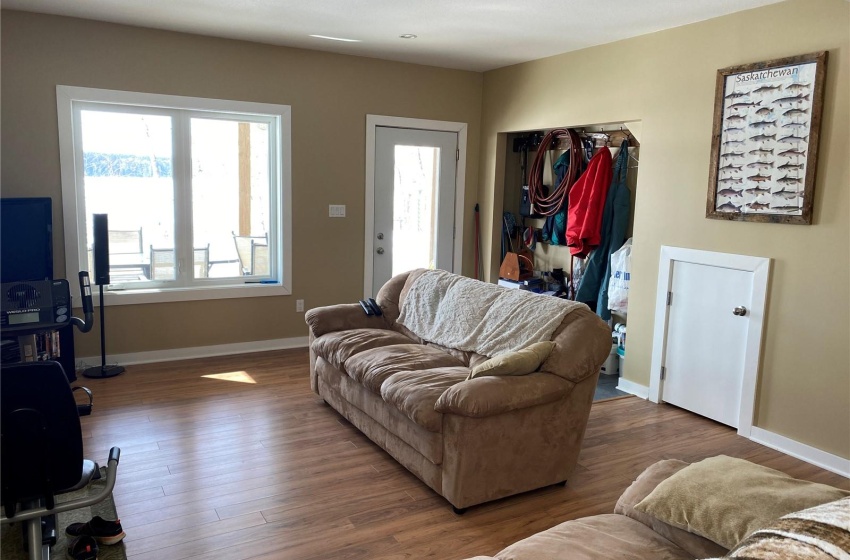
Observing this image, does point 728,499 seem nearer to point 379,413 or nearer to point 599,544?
point 599,544

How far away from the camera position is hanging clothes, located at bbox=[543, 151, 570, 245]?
219 inches

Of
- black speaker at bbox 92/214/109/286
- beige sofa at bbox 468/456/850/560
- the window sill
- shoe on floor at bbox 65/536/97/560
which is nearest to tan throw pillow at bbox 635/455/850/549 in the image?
beige sofa at bbox 468/456/850/560

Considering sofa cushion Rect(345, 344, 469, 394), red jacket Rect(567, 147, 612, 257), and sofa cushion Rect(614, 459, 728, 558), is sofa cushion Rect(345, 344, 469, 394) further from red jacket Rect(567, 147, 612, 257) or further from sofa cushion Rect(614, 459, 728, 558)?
red jacket Rect(567, 147, 612, 257)

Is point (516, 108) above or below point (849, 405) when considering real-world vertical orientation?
above

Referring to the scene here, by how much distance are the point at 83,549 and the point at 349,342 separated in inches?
70.5

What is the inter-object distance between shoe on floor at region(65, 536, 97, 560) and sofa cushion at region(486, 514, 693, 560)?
64.7 inches

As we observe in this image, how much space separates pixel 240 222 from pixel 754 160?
3911 mm

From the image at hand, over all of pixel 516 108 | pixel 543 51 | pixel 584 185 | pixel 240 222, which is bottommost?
pixel 240 222

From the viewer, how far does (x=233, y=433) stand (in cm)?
370

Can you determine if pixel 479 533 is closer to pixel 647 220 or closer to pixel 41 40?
pixel 647 220

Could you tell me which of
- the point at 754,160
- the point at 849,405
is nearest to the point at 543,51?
the point at 754,160

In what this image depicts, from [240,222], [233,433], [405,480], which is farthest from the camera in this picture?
[240,222]

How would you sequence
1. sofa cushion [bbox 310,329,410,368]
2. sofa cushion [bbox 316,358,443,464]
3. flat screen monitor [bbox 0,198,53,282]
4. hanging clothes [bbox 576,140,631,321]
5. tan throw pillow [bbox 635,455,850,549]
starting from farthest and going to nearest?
hanging clothes [bbox 576,140,631,321] → flat screen monitor [bbox 0,198,53,282] → sofa cushion [bbox 310,329,410,368] → sofa cushion [bbox 316,358,443,464] → tan throw pillow [bbox 635,455,850,549]

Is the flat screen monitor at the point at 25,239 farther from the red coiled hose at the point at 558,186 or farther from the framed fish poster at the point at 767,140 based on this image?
the framed fish poster at the point at 767,140
